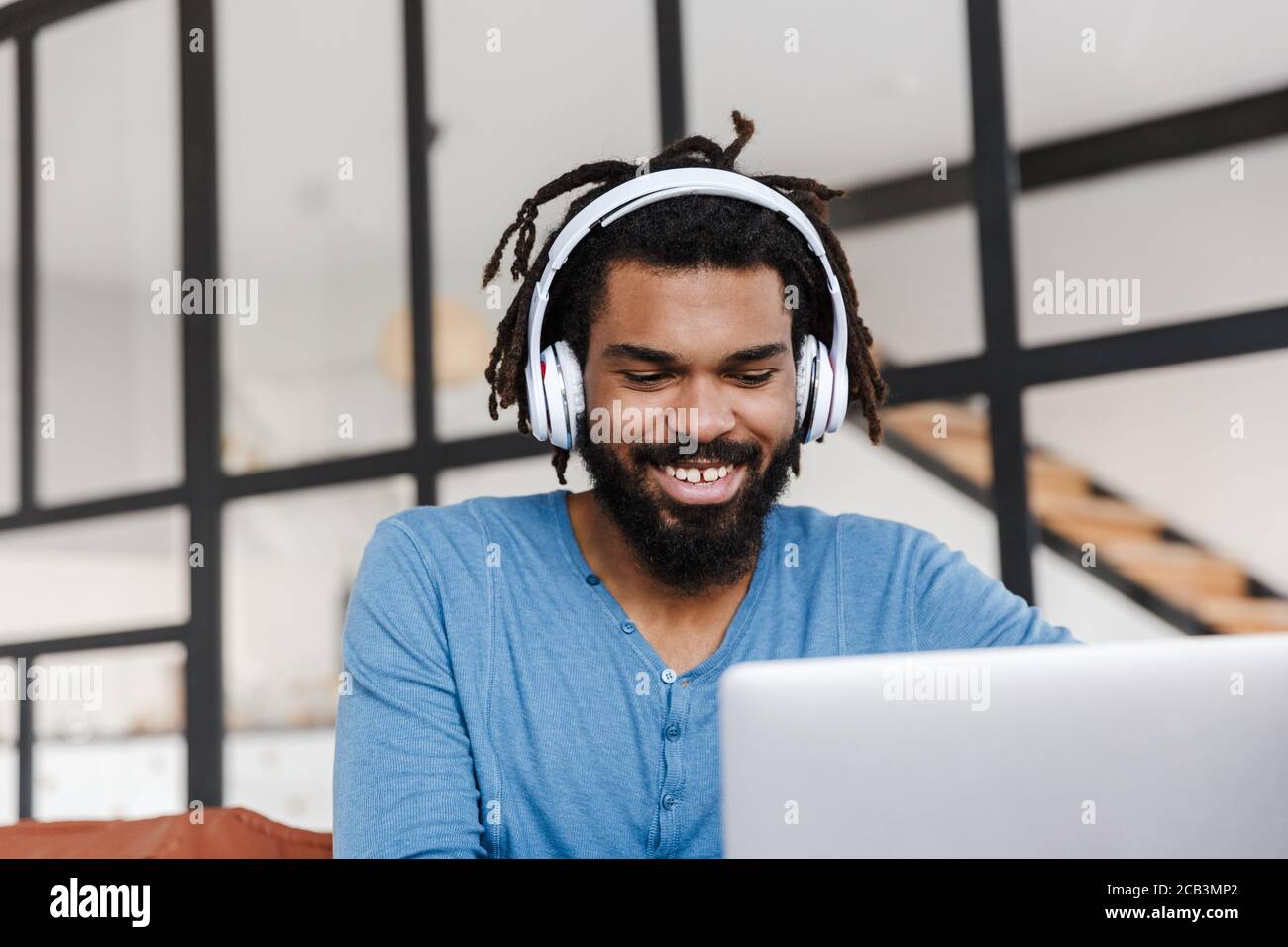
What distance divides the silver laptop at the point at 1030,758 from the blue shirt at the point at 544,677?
58 centimetres

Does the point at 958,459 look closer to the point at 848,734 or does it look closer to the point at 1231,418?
the point at 1231,418

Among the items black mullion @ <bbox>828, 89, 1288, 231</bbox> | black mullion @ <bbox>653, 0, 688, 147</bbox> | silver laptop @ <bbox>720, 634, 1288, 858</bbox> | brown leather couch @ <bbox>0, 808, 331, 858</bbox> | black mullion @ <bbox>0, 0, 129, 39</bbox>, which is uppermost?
black mullion @ <bbox>0, 0, 129, 39</bbox>

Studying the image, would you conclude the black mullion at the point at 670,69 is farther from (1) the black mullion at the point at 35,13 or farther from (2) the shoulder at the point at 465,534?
(1) the black mullion at the point at 35,13

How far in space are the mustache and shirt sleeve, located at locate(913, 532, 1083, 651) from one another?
23 cm

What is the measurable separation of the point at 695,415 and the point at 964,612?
1.19 ft

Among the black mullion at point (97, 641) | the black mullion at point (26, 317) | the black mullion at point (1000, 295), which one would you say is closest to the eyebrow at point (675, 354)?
the black mullion at point (1000, 295)

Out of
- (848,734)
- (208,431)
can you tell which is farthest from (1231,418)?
(208,431)

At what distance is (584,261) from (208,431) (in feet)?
6.97

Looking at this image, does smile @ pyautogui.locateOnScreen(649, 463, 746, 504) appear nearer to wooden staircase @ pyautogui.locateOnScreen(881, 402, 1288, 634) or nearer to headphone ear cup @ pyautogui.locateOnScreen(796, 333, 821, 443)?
headphone ear cup @ pyautogui.locateOnScreen(796, 333, 821, 443)

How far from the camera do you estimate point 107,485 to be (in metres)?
3.66

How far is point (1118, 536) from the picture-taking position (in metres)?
2.30

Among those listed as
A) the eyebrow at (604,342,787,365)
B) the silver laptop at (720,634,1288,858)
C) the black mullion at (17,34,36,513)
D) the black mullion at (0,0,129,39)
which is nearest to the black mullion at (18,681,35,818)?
the black mullion at (17,34,36,513)

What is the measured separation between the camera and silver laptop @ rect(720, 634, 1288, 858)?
69 centimetres

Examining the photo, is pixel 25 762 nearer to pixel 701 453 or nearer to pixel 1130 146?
pixel 701 453
